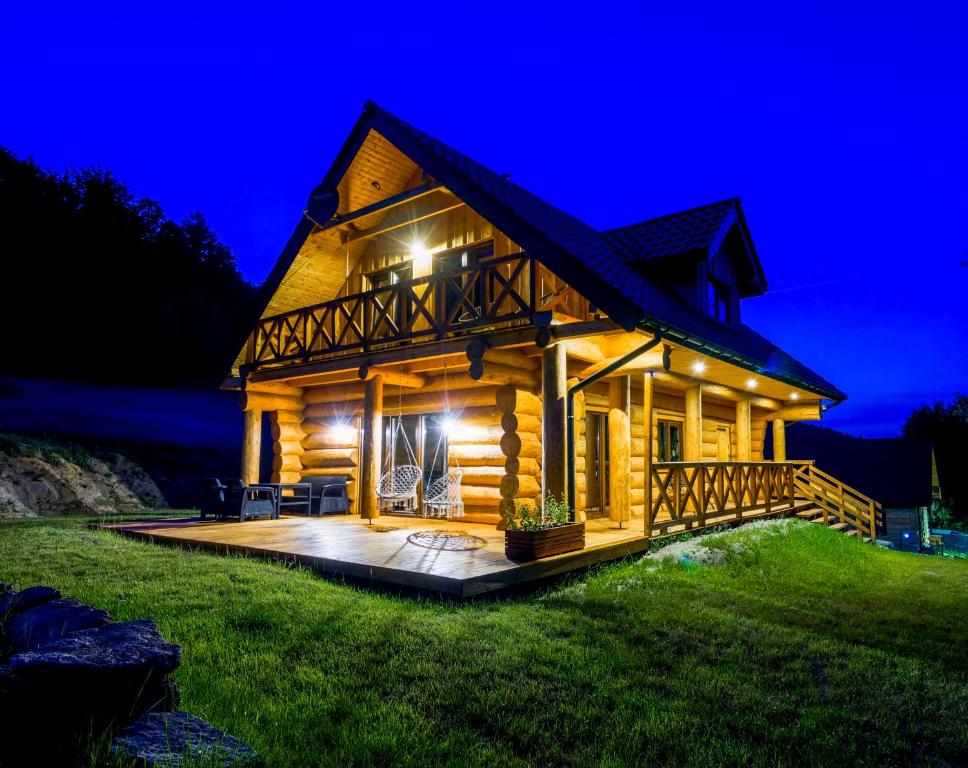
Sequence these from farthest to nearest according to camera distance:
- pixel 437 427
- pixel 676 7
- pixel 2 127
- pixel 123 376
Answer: pixel 676 7 → pixel 2 127 → pixel 123 376 → pixel 437 427

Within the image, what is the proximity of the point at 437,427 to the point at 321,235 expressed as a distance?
14.4 ft

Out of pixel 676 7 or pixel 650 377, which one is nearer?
pixel 650 377

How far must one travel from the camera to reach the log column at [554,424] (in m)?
7.85

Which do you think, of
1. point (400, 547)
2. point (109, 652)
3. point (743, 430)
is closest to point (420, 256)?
point (400, 547)

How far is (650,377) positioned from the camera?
10594mm

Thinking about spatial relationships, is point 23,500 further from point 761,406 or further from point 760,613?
point 761,406

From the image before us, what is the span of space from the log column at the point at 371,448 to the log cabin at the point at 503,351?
0.11 ft

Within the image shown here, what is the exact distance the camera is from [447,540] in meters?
8.37

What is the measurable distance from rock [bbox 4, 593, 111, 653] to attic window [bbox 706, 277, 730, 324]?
11.8 m

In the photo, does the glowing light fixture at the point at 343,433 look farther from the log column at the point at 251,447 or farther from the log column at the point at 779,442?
the log column at the point at 779,442

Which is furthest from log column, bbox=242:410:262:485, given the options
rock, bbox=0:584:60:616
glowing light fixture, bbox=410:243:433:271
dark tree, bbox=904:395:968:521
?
dark tree, bbox=904:395:968:521

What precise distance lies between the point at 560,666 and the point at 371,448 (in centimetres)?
695

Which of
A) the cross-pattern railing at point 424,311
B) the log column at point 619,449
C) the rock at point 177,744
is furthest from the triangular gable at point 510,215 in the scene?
the rock at point 177,744

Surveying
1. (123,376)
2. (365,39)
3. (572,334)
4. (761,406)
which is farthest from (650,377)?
(365,39)
